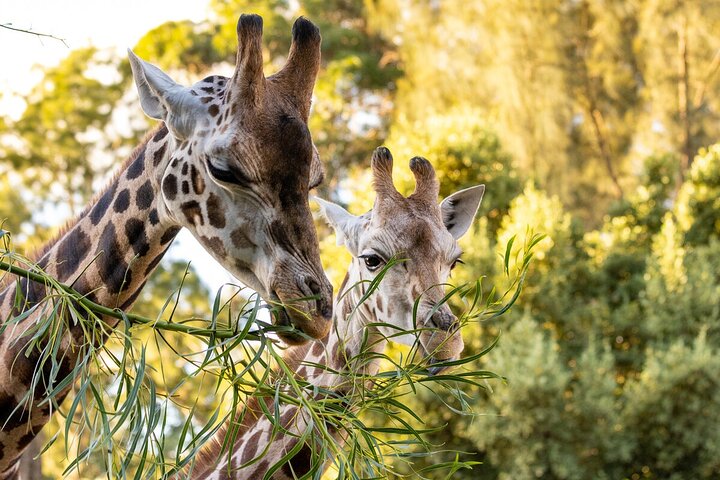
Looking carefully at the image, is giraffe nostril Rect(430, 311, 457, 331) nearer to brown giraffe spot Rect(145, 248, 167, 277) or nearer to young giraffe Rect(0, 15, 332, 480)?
young giraffe Rect(0, 15, 332, 480)

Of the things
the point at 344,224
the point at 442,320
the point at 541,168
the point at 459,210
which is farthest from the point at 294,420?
the point at 541,168

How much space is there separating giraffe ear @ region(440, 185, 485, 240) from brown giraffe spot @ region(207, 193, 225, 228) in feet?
5.39

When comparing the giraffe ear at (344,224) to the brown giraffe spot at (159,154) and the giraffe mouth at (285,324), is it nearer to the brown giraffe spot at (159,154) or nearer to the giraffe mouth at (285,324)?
the brown giraffe spot at (159,154)

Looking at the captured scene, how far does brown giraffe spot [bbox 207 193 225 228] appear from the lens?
322 centimetres

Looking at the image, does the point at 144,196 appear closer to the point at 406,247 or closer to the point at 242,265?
the point at 242,265

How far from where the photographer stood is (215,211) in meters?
3.24

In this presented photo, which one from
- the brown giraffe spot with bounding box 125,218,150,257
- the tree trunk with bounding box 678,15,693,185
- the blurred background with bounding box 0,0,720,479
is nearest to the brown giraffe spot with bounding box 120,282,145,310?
the brown giraffe spot with bounding box 125,218,150,257

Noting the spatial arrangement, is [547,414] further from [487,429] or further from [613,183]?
[613,183]

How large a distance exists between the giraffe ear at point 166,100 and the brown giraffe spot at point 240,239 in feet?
1.35

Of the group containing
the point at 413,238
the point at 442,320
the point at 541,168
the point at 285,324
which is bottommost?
the point at 285,324

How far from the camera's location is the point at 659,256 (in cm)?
1536

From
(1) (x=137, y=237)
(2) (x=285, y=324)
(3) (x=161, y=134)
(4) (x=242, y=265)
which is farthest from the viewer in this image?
(3) (x=161, y=134)

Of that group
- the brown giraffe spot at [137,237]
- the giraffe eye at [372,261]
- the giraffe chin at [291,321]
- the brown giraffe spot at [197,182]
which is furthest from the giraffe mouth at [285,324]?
the giraffe eye at [372,261]

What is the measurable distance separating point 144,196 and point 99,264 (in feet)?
0.92
